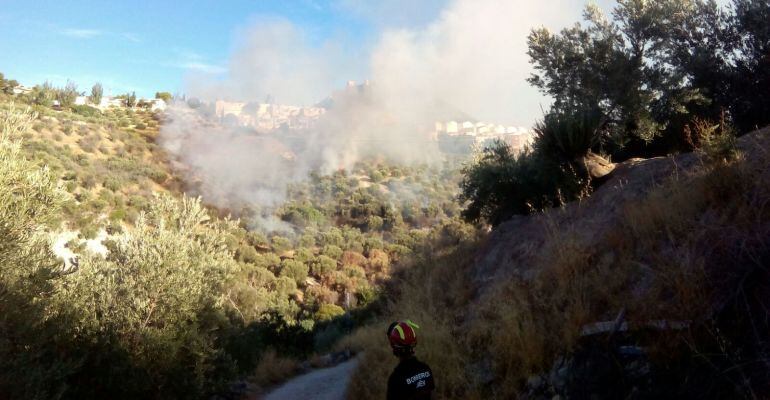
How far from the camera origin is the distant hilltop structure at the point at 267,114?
60406 millimetres

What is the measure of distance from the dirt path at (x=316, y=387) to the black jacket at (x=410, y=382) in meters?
4.45

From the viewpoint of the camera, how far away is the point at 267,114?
6744 centimetres

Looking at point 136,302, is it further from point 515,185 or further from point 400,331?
point 515,185

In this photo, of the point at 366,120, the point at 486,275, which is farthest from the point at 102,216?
the point at 366,120

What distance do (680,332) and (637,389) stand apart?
21.6 inches

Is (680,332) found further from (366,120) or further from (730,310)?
(366,120)

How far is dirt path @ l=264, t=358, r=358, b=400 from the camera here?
342 inches

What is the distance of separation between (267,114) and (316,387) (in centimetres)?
6192

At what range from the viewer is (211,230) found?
9367 millimetres

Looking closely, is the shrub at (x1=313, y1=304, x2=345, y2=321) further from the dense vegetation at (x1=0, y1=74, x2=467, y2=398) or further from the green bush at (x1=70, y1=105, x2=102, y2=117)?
the green bush at (x1=70, y1=105, x2=102, y2=117)

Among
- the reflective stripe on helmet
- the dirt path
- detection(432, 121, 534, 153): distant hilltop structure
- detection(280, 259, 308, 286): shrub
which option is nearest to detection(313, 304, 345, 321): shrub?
detection(280, 259, 308, 286): shrub

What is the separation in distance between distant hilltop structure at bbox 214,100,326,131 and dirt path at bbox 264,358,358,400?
1982 inches

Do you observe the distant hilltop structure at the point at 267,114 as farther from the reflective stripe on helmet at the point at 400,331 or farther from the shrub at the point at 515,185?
the reflective stripe on helmet at the point at 400,331

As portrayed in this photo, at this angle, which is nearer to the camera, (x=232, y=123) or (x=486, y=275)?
(x=486, y=275)
